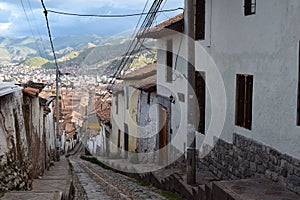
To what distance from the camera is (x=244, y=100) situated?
32.1 ft

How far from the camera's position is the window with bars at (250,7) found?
30.1 feet

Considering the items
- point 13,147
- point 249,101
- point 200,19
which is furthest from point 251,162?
point 200,19

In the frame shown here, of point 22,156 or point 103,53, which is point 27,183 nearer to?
point 22,156

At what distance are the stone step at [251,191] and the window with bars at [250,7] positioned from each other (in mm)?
3604

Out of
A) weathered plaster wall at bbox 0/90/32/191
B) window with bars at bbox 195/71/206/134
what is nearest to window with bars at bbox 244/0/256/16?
window with bars at bbox 195/71/206/134

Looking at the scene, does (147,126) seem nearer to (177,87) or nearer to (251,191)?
(177,87)

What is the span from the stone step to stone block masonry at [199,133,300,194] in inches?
5.8

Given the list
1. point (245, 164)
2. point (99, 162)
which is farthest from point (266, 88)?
point (99, 162)

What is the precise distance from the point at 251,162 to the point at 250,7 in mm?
3368

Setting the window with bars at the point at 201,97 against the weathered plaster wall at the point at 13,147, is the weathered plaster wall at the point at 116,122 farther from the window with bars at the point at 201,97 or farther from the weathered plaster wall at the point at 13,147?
the weathered plaster wall at the point at 13,147

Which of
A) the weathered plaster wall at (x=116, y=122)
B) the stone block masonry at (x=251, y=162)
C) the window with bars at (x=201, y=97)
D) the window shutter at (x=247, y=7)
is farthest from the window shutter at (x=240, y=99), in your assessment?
the weathered plaster wall at (x=116, y=122)

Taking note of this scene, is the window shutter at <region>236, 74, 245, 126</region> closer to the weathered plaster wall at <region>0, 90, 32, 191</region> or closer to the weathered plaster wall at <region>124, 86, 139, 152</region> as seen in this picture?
the weathered plaster wall at <region>0, 90, 32, 191</region>

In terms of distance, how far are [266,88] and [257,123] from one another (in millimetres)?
848

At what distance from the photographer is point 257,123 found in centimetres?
895
